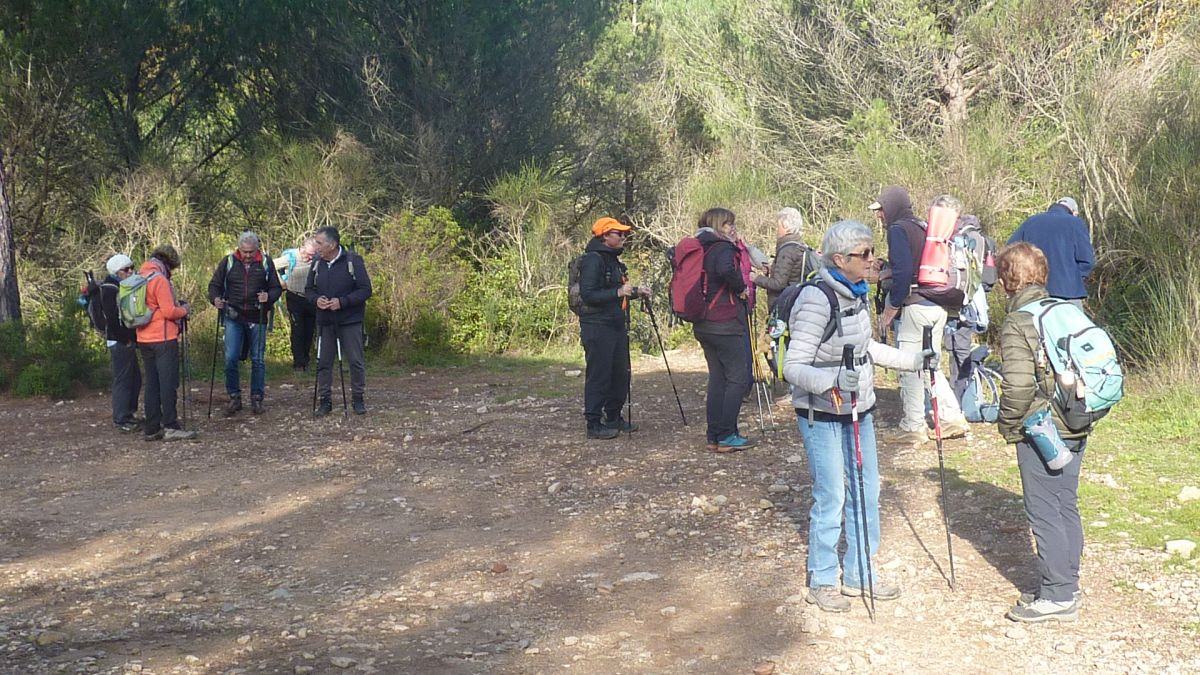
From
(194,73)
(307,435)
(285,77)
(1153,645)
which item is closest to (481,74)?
(285,77)

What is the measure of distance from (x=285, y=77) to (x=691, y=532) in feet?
50.1

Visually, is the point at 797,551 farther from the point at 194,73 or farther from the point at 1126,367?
the point at 194,73

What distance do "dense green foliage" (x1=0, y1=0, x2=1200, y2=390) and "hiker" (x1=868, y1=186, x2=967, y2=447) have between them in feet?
22.9

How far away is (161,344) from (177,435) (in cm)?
98

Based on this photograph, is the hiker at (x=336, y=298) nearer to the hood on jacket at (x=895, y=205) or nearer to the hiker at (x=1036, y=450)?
the hood on jacket at (x=895, y=205)

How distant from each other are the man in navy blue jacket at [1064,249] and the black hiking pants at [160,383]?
7.23 meters

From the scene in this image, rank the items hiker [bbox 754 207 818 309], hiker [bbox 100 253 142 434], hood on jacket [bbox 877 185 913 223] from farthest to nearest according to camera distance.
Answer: hiker [bbox 100 253 142 434], hiker [bbox 754 207 818 309], hood on jacket [bbox 877 185 913 223]

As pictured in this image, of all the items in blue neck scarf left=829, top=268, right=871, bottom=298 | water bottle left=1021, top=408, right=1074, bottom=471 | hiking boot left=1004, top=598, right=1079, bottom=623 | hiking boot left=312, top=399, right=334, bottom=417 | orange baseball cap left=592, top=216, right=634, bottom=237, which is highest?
orange baseball cap left=592, top=216, right=634, bottom=237

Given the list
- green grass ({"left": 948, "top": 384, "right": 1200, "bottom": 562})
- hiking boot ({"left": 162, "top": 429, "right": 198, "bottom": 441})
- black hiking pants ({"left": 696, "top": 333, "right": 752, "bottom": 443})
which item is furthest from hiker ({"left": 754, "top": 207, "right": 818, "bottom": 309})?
hiking boot ({"left": 162, "top": 429, "right": 198, "bottom": 441})

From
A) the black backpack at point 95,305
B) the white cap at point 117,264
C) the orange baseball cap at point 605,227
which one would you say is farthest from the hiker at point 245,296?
the orange baseball cap at point 605,227

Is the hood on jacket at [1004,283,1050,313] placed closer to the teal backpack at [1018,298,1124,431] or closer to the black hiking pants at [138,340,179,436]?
the teal backpack at [1018,298,1124,431]

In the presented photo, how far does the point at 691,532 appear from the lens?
7254 mm

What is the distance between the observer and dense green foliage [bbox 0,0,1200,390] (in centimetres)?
1745

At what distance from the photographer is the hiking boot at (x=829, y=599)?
222 inches
